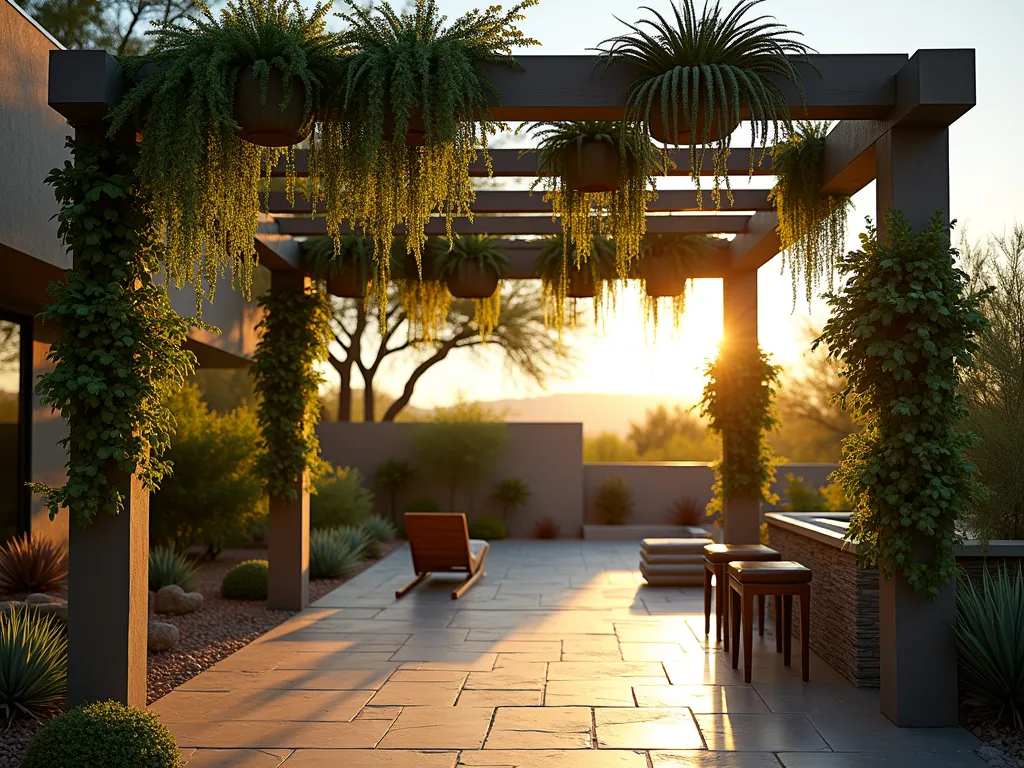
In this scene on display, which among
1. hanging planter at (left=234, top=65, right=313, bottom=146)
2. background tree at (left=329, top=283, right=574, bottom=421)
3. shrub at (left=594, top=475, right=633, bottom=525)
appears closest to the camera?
hanging planter at (left=234, top=65, right=313, bottom=146)

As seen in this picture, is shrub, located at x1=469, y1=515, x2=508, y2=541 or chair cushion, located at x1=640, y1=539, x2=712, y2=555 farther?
shrub, located at x1=469, y1=515, x2=508, y2=541

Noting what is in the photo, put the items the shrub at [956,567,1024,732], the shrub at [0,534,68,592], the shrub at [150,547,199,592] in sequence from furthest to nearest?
the shrub at [150,547,199,592] < the shrub at [0,534,68,592] < the shrub at [956,567,1024,732]

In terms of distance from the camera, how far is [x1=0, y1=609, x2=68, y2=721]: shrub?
4344 mm

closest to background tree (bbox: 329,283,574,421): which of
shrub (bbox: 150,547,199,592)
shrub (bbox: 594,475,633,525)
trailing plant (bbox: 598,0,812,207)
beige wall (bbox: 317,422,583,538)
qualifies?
beige wall (bbox: 317,422,583,538)

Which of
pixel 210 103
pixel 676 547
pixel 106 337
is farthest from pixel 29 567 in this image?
pixel 676 547

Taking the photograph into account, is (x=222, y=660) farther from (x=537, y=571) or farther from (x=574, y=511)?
(x=574, y=511)

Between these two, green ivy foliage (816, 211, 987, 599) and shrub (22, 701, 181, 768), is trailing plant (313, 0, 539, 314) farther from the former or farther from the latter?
shrub (22, 701, 181, 768)

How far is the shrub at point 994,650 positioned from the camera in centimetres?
421

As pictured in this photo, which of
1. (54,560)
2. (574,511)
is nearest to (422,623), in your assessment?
(54,560)

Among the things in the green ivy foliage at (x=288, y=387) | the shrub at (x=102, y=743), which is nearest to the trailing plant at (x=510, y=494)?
the green ivy foliage at (x=288, y=387)

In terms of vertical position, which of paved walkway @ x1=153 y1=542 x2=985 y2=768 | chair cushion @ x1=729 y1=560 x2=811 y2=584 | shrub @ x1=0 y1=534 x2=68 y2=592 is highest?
chair cushion @ x1=729 y1=560 x2=811 y2=584

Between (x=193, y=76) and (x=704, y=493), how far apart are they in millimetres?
12204

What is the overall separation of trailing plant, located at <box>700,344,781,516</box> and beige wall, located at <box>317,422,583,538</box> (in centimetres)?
662

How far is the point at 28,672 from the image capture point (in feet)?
14.4
